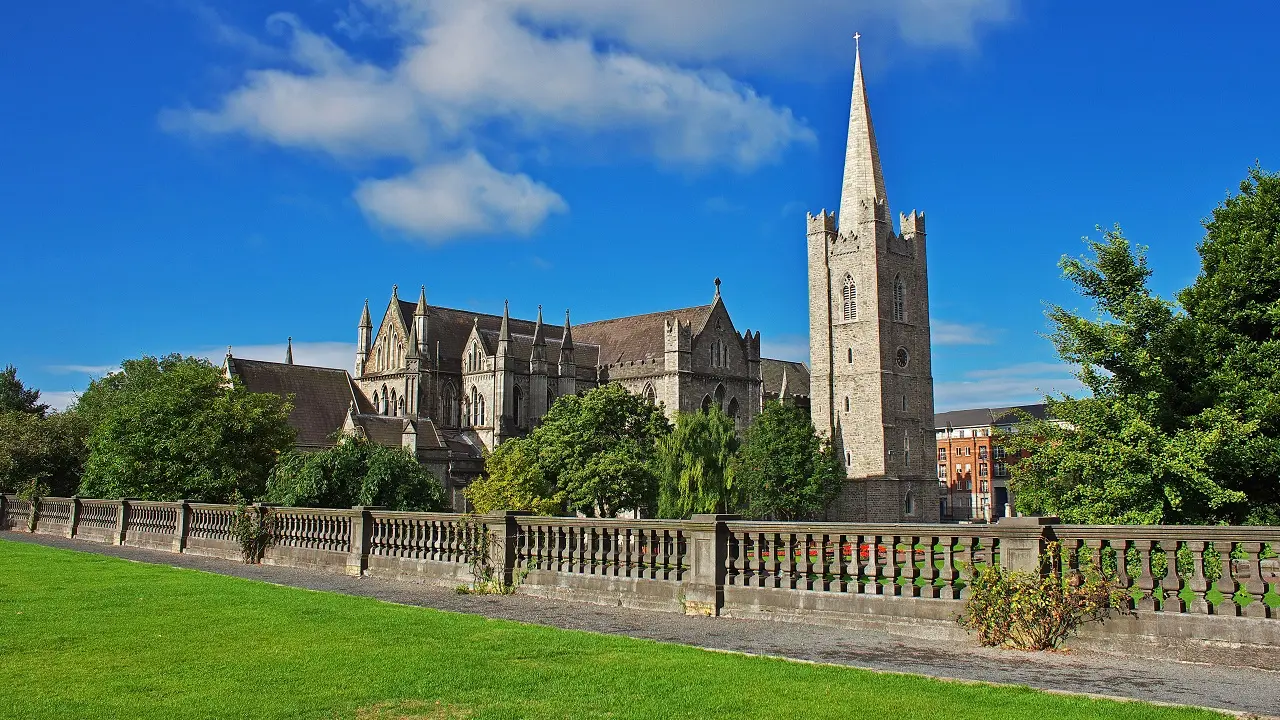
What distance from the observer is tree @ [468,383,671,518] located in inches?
2000

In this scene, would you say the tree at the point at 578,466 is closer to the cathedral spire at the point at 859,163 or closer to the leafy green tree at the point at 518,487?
the leafy green tree at the point at 518,487

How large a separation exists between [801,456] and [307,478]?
1553 inches

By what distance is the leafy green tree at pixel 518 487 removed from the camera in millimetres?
50125

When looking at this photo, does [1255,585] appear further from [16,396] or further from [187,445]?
[16,396]

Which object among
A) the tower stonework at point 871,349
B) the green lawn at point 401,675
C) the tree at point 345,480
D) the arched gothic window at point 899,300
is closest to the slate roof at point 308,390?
the tree at point 345,480

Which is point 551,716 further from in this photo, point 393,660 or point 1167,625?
point 1167,625

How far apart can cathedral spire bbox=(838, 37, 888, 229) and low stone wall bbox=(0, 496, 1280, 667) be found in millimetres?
63614

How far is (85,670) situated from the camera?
8477 mm

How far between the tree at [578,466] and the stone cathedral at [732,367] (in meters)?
15.4

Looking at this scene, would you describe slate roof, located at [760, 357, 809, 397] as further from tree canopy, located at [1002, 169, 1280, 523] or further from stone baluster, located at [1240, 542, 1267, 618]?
stone baluster, located at [1240, 542, 1267, 618]

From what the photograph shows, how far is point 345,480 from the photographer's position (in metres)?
32.8

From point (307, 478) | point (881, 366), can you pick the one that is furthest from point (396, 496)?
point (881, 366)

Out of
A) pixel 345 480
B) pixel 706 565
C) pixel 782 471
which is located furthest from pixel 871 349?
pixel 706 565

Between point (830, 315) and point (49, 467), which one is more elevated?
point (830, 315)
